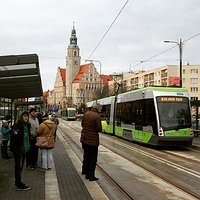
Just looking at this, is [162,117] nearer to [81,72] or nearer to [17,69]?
[17,69]

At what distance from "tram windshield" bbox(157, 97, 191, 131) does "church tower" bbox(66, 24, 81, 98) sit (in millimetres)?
139495

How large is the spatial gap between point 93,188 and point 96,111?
1936mm

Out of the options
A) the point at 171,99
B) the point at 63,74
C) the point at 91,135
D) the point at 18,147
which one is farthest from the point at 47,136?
the point at 63,74

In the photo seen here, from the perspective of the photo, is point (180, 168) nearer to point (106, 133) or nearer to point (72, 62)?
point (106, 133)

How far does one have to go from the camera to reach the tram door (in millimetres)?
20531

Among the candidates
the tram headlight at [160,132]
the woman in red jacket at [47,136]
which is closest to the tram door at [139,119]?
the tram headlight at [160,132]

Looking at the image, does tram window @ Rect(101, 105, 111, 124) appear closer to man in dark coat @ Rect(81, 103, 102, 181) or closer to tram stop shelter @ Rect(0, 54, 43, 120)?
tram stop shelter @ Rect(0, 54, 43, 120)

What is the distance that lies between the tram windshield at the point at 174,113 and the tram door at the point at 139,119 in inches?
64.8

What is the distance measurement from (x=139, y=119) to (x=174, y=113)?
2319 mm

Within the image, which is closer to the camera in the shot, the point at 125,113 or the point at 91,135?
the point at 91,135

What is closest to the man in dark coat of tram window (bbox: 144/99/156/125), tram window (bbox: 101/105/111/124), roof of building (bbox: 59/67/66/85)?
tram window (bbox: 144/99/156/125)

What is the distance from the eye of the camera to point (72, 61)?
531 ft

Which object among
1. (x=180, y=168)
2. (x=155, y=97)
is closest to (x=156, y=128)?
(x=155, y=97)

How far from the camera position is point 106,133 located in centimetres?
3416
